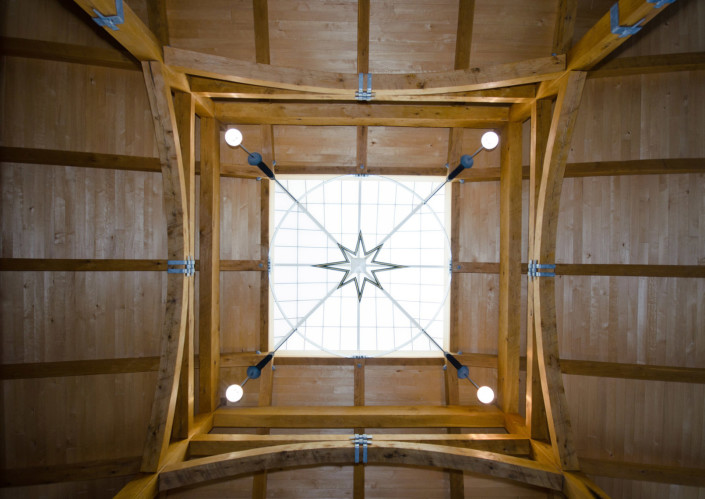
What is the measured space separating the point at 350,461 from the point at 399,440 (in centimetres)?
77

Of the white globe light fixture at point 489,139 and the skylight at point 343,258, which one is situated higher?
the white globe light fixture at point 489,139

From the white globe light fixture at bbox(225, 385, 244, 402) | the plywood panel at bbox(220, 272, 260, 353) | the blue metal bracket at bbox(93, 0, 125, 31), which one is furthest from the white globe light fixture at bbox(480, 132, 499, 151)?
the white globe light fixture at bbox(225, 385, 244, 402)

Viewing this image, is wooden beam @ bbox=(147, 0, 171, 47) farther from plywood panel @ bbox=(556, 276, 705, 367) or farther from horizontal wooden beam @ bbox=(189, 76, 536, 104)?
plywood panel @ bbox=(556, 276, 705, 367)

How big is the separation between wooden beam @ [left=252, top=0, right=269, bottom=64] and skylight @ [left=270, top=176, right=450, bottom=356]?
252 cm

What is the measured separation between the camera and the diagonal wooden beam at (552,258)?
4565 millimetres

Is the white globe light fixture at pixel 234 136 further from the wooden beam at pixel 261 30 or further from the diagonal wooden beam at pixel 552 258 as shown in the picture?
the diagonal wooden beam at pixel 552 258

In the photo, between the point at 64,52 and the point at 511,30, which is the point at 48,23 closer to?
the point at 64,52

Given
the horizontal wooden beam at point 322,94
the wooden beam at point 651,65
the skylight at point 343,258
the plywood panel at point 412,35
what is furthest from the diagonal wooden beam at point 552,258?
the skylight at point 343,258

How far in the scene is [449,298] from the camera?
6.59m

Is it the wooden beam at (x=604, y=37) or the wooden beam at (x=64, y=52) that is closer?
the wooden beam at (x=604, y=37)

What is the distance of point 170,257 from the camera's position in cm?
483

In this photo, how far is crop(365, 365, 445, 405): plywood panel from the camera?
6.60 meters

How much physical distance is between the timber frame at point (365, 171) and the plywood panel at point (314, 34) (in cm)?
16

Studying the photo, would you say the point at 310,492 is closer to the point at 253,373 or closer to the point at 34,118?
the point at 253,373
